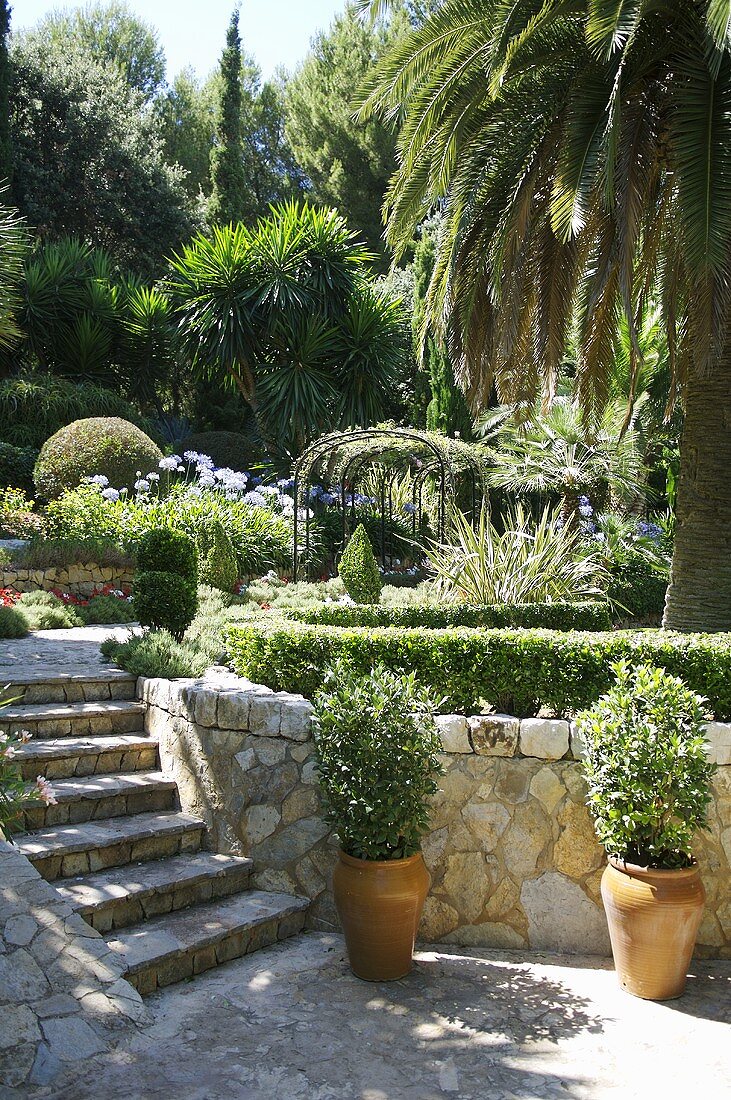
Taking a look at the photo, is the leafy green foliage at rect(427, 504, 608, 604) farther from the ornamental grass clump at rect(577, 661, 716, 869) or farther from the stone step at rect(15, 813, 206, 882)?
the stone step at rect(15, 813, 206, 882)

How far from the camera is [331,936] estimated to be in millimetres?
4684

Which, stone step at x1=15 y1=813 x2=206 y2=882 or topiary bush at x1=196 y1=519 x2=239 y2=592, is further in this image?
topiary bush at x1=196 y1=519 x2=239 y2=592

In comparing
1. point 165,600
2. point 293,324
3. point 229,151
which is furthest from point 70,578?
point 229,151

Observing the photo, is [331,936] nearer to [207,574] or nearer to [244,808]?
[244,808]

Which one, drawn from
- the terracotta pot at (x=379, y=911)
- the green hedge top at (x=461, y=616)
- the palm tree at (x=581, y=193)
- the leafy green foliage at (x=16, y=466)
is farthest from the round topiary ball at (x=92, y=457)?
the terracotta pot at (x=379, y=911)

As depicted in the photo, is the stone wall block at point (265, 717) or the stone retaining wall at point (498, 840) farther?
the stone wall block at point (265, 717)

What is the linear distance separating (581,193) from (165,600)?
151 inches

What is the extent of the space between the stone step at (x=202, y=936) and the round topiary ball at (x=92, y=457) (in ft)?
28.8

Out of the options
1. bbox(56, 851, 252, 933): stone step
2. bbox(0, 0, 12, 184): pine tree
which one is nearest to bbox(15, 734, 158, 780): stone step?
bbox(56, 851, 252, 933): stone step

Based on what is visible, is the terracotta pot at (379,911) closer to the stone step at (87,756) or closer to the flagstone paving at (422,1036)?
the flagstone paving at (422,1036)

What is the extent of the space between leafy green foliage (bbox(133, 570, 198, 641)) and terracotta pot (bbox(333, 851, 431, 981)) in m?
2.90

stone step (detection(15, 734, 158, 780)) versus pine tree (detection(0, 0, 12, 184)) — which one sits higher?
pine tree (detection(0, 0, 12, 184))

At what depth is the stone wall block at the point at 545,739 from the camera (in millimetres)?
4590

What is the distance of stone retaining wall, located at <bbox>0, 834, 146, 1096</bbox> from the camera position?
126 inches
